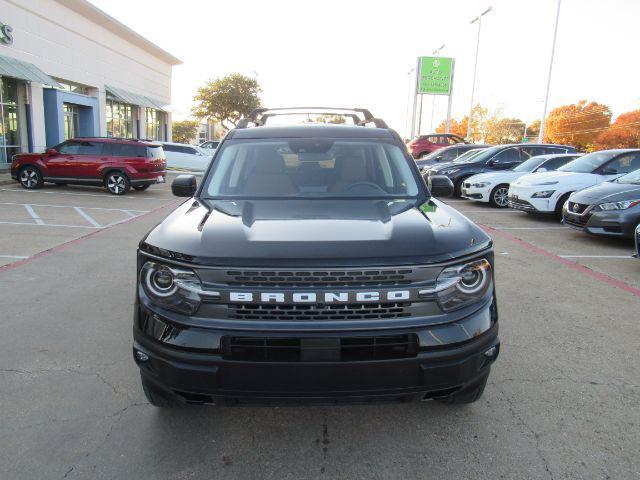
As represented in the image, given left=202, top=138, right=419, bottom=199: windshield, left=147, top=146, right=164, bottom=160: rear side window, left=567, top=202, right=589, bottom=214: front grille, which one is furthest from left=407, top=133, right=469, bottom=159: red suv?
left=202, top=138, right=419, bottom=199: windshield

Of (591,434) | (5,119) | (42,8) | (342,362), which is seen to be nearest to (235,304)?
(342,362)

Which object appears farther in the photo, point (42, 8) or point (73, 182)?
point (42, 8)

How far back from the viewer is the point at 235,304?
2.29 meters

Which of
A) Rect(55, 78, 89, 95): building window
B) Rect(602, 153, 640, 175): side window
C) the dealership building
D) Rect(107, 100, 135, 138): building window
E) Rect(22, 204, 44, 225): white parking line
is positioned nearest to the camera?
Rect(22, 204, 44, 225): white parking line

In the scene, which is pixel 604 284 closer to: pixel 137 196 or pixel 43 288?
pixel 43 288

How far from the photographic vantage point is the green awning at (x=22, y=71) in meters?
17.3

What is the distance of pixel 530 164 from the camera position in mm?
13766

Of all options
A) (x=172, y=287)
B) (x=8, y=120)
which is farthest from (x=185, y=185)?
(x=8, y=120)

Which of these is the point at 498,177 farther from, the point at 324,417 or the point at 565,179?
the point at 324,417

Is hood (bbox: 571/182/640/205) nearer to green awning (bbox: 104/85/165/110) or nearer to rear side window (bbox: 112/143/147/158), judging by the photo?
rear side window (bbox: 112/143/147/158)

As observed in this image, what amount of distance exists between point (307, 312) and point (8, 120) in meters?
21.0

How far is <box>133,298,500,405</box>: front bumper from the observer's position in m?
2.25

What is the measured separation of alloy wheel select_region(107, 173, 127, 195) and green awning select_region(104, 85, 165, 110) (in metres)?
14.1

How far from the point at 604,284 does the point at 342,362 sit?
5039 mm
